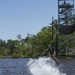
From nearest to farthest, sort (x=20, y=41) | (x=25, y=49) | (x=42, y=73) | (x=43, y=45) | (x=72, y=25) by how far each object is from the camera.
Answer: (x=42, y=73), (x=72, y=25), (x=43, y=45), (x=25, y=49), (x=20, y=41)

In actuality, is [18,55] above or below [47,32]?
below

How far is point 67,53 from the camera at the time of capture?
99.2m

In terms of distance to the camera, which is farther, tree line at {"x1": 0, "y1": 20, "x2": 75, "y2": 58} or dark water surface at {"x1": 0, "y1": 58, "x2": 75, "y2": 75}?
tree line at {"x1": 0, "y1": 20, "x2": 75, "y2": 58}

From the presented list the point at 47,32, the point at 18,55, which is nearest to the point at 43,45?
the point at 47,32

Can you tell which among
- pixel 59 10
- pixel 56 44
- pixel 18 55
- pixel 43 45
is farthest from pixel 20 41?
pixel 59 10

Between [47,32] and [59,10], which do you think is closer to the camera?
[59,10]

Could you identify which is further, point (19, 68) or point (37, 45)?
point (37, 45)

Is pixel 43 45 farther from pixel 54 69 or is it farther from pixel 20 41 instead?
pixel 54 69

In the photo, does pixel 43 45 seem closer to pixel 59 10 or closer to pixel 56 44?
pixel 56 44

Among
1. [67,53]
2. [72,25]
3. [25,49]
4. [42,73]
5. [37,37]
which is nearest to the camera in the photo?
[42,73]

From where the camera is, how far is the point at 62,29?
278ft

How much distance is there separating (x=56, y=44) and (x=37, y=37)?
33200 millimetres

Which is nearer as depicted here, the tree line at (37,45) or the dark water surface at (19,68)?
the dark water surface at (19,68)

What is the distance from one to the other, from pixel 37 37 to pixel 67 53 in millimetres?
34403
